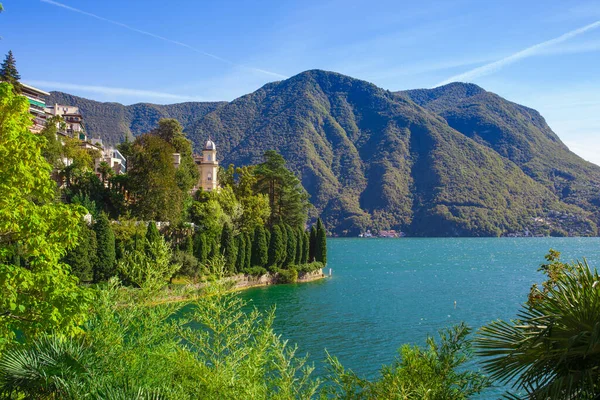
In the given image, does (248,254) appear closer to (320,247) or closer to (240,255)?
(240,255)

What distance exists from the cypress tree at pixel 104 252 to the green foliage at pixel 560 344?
112 feet

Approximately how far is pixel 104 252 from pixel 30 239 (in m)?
29.9

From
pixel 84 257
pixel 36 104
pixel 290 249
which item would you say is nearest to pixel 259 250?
pixel 290 249

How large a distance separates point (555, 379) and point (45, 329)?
7.26 metres

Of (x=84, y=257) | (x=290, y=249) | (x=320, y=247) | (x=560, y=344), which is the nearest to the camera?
(x=560, y=344)

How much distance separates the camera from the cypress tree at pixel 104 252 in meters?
36.9

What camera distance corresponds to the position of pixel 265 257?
174 feet

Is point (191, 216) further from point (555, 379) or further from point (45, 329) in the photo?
point (555, 379)

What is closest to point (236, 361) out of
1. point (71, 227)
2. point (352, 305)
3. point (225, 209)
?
point (71, 227)

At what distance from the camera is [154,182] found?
151 ft

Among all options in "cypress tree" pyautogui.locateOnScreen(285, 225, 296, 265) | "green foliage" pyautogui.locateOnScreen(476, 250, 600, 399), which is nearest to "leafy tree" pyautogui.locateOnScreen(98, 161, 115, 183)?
"cypress tree" pyautogui.locateOnScreen(285, 225, 296, 265)

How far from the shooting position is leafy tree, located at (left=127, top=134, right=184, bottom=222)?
46.6 meters

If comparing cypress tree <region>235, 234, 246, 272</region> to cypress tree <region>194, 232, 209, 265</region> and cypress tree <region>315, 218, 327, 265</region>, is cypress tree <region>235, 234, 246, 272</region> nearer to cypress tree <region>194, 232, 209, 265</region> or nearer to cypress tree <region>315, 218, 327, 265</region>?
cypress tree <region>194, 232, 209, 265</region>

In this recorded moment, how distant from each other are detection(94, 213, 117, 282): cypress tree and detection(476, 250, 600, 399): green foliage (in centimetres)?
3421
